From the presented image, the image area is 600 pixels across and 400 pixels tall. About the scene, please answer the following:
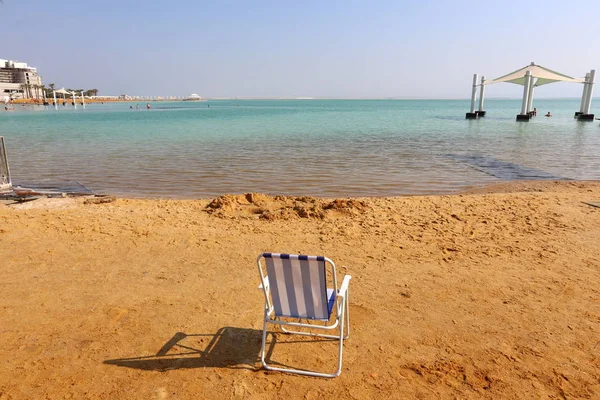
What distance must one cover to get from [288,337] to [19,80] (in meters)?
149

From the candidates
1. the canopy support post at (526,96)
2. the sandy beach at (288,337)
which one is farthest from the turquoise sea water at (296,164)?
the canopy support post at (526,96)

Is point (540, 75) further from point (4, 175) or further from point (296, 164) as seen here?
point (4, 175)

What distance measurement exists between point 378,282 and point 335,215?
2735 millimetres

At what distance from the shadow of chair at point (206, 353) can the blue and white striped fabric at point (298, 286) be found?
0.55 m

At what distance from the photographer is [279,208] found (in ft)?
26.3

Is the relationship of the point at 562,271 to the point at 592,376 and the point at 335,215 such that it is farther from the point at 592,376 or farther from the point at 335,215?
the point at 335,215

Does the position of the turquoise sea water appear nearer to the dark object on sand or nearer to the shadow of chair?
the dark object on sand

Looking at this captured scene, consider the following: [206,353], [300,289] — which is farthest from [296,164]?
[300,289]

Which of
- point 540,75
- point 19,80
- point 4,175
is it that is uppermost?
point 19,80

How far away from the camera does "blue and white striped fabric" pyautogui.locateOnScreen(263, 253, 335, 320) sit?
2.97m

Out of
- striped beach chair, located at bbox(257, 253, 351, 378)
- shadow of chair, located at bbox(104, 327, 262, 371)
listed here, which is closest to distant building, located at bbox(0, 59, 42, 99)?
shadow of chair, located at bbox(104, 327, 262, 371)

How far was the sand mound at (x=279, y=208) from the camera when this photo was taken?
744 centimetres

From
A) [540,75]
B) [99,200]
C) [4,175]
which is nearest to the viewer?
[99,200]

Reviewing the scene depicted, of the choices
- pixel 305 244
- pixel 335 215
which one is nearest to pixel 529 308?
pixel 305 244
